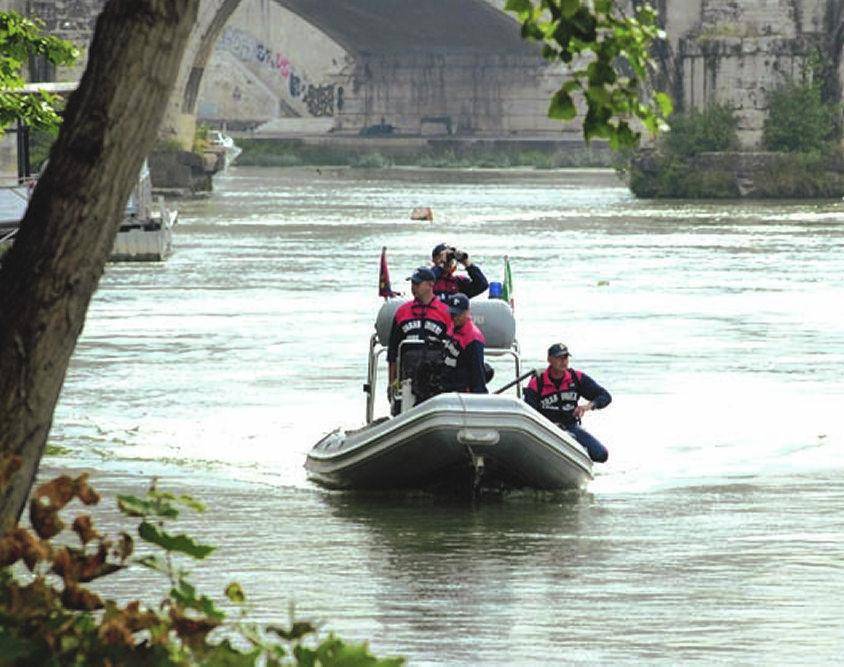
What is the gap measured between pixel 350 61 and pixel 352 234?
58.3 m

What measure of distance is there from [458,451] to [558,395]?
1389mm

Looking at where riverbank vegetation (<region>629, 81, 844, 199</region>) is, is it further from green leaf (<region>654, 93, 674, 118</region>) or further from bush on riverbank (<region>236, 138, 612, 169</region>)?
green leaf (<region>654, 93, 674, 118</region>)

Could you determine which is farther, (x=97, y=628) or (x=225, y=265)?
(x=225, y=265)

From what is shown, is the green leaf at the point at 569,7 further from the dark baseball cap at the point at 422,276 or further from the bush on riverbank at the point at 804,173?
the bush on riverbank at the point at 804,173

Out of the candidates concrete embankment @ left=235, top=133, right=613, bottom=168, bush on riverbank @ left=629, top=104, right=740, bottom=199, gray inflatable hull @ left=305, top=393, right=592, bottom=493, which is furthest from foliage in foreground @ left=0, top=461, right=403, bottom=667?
concrete embankment @ left=235, top=133, right=613, bottom=168

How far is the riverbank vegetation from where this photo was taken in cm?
6059

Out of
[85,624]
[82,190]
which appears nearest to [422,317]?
[82,190]

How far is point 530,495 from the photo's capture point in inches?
600

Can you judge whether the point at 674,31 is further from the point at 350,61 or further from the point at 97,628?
the point at 97,628

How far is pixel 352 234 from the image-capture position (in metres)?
46.0

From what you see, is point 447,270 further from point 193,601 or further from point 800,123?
point 800,123

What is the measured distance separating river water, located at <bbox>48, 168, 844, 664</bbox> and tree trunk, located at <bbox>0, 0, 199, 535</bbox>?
4249mm

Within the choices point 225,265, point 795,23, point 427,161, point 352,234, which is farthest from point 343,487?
point 427,161

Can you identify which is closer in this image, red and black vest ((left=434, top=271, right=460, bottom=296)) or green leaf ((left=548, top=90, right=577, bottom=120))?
green leaf ((left=548, top=90, right=577, bottom=120))
